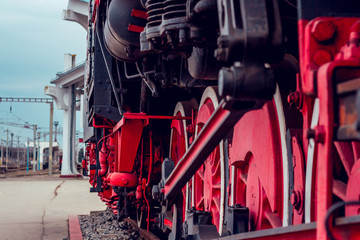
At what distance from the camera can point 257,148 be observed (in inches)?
106

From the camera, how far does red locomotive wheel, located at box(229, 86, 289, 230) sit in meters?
2.40

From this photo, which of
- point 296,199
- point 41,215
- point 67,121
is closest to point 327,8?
point 296,199

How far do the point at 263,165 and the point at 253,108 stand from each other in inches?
39.4

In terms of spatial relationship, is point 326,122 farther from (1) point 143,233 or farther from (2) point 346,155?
(1) point 143,233

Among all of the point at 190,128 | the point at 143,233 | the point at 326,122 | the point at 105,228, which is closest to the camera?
the point at 326,122

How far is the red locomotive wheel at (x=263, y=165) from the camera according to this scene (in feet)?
7.89

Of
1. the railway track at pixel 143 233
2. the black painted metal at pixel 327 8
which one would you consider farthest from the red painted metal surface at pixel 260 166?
the railway track at pixel 143 233

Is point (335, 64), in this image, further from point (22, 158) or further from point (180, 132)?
point (22, 158)

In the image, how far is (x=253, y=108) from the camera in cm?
165

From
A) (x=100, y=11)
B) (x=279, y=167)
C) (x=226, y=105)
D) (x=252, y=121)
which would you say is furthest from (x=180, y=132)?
(x=226, y=105)

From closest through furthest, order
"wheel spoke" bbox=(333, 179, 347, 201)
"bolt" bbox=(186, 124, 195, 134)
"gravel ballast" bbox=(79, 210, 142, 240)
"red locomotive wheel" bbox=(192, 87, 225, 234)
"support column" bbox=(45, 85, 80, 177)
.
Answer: "wheel spoke" bbox=(333, 179, 347, 201), "red locomotive wheel" bbox=(192, 87, 225, 234), "bolt" bbox=(186, 124, 195, 134), "gravel ballast" bbox=(79, 210, 142, 240), "support column" bbox=(45, 85, 80, 177)

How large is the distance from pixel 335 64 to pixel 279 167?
135cm

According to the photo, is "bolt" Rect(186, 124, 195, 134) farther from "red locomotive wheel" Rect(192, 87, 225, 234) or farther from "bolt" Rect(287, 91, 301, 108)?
"bolt" Rect(287, 91, 301, 108)

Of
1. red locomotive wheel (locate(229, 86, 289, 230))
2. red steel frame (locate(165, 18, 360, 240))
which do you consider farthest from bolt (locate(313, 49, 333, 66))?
red locomotive wheel (locate(229, 86, 289, 230))
